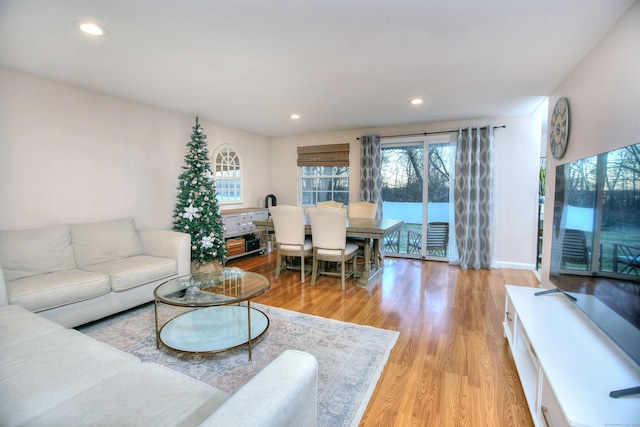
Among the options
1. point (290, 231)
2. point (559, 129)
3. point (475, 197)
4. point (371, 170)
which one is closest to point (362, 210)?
point (371, 170)

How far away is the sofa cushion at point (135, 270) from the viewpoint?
8.80ft

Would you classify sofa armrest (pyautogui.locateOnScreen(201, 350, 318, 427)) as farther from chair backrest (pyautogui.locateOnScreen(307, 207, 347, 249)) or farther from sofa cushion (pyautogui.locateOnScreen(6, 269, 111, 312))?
chair backrest (pyautogui.locateOnScreen(307, 207, 347, 249))

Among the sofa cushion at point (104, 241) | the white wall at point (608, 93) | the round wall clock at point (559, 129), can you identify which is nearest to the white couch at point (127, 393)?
the sofa cushion at point (104, 241)

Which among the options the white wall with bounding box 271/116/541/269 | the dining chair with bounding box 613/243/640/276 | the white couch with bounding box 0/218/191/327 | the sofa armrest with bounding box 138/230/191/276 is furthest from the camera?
the white wall with bounding box 271/116/541/269

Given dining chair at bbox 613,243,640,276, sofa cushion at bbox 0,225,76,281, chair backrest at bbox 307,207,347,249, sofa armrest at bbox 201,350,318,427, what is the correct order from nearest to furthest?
sofa armrest at bbox 201,350,318,427 < dining chair at bbox 613,243,640,276 < sofa cushion at bbox 0,225,76,281 < chair backrest at bbox 307,207,347,249

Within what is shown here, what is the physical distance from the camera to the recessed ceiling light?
197 centimetres

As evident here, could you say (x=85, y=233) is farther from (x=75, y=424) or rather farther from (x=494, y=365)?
(x=494, y=365)

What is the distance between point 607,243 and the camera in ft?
4.80

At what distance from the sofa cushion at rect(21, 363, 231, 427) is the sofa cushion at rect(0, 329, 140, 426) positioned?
57mm

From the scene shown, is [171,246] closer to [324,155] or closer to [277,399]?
[277,399]

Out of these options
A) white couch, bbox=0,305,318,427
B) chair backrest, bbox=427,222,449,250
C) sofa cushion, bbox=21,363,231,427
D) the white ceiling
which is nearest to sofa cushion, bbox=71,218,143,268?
the white ceiling

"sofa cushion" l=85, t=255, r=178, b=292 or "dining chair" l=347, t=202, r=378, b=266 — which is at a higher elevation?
"dining chair" l=347, t=202, r=378, b=266

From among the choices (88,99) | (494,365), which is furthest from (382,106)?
(88,99)

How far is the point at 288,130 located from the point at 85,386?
4.97 meters
